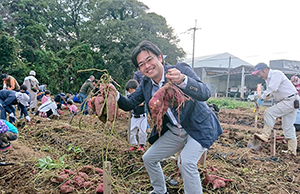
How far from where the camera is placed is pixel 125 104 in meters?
2.14

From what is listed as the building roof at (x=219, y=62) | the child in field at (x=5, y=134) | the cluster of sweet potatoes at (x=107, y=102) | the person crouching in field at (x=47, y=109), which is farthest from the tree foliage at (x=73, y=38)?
the building roof at (x=219, y=62)

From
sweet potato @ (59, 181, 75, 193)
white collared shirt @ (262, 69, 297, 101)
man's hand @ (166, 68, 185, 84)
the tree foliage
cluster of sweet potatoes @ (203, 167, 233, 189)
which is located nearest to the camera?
man's hand @ (166, 68, 185, 84)

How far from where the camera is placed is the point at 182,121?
1.87 m

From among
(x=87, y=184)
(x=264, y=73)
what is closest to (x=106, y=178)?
(x=87, y=184)

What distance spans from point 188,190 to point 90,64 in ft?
54.8

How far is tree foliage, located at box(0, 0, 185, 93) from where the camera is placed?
15.1 m

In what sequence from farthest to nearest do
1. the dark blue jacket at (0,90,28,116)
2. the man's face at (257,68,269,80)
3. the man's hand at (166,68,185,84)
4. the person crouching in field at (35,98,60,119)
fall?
the person crouching in field at (35,98,60,119), the dark blue jacket at (0,90,28,116), the man's face at (257,68,269,80), the man's hand at (166,68,185,84)

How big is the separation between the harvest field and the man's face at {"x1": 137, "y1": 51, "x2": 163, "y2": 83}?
58cm

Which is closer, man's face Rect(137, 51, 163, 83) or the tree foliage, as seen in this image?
man's face Rect(137, 51, 163, 83)

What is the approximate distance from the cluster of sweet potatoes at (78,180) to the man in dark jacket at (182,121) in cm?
71

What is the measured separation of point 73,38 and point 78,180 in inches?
881

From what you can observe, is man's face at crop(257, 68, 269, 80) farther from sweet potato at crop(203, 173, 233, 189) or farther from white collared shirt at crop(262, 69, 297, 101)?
sweet potato at crop(203, 173, 233, 189)

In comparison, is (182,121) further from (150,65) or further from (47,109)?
(47,109)

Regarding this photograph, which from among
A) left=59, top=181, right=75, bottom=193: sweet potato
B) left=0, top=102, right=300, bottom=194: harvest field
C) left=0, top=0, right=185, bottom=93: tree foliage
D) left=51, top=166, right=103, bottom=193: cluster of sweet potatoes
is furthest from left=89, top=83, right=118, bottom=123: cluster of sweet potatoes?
left=0, top=0, right=185, bottom=93: tree foliage
